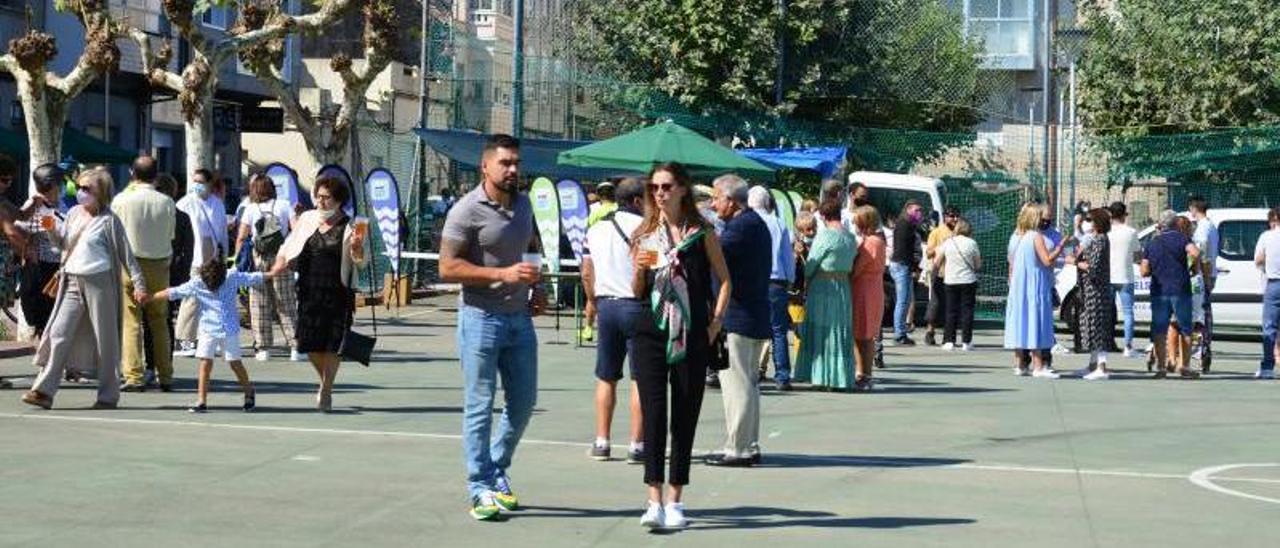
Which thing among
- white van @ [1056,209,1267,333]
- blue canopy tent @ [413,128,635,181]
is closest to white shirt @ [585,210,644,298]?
blue canopy tent @ [413,128,635,181]

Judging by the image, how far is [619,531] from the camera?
973cm

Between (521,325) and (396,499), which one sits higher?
(521,325)

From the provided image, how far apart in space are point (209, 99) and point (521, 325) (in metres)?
14.8

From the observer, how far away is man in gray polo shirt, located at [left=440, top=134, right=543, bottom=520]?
9844 millimetres

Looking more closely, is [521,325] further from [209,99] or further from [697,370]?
[209,99]

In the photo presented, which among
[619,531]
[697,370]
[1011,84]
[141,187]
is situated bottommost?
[619,531]

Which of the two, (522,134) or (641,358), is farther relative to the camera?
(522,134)

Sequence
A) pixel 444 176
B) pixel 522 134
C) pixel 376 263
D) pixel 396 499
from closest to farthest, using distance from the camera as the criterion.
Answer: pixel 396 499, pixel 376 263, pixel 522 134, pixel 444 176

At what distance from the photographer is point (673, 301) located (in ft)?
32.9

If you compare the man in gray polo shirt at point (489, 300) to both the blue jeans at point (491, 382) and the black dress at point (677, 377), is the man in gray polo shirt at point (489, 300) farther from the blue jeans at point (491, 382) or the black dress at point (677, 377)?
the black dress at point (677, 377)

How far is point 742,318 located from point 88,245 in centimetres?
466

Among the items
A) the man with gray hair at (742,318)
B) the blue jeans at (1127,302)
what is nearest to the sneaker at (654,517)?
the man with gray hair at (742,318)

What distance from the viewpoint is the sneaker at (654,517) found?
9.67m

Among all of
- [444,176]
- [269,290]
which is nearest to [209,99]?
[269,290]
